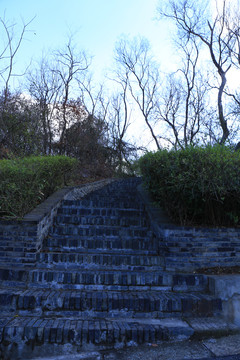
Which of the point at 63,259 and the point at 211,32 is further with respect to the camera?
the point at 211,32

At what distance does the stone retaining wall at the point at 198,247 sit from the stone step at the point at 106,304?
619mm

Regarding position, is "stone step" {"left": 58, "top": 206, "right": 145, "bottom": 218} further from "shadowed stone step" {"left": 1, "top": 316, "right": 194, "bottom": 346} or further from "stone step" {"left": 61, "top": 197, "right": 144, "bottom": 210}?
"shadowed stone step" {"left": 1, "top": 316, "right": 194, "bottom": 346}

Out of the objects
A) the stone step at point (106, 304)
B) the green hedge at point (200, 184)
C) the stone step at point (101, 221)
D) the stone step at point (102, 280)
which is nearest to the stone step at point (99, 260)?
the stone step at point (102, 280)

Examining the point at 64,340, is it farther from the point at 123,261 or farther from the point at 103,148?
the point at 103,148

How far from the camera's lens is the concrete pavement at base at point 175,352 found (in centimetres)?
235

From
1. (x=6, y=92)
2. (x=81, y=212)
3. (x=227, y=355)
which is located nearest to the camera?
(x=227, y=355)

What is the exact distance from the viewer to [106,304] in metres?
2.97

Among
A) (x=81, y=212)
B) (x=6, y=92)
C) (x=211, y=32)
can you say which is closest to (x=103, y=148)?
(x=6, y=92)

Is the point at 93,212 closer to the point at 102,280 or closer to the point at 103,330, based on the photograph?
the point at 102,280

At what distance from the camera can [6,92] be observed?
10422 mm

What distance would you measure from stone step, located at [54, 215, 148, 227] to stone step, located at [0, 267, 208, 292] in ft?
4.26

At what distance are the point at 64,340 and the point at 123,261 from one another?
4.63 ft

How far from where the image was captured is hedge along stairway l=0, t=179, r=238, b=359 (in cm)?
250

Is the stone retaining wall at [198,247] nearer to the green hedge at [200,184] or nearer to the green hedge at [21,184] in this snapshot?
the green hedge at [200,184]
